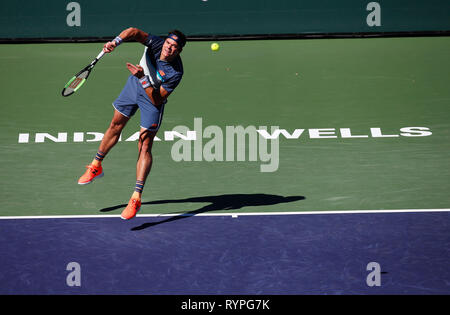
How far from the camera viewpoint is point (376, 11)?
61.4ft

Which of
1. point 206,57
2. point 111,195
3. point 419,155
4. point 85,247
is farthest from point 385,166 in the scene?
point 206,57

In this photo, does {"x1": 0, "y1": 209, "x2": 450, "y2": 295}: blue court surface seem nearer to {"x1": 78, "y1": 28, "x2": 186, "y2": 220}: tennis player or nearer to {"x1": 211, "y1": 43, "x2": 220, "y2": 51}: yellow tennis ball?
{"x1": 78, "y1": 28, "x2": 186, "y2": 220}: tennis player

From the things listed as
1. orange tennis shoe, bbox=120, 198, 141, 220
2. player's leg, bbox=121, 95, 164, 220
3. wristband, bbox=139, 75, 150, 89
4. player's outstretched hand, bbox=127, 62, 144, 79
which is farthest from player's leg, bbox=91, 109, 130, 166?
orange tennis shoe, bbox=120, 198, 141, 220

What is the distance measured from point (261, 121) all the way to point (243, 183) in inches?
109

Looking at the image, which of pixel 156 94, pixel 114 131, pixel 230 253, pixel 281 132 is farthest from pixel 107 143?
pixel 281 132

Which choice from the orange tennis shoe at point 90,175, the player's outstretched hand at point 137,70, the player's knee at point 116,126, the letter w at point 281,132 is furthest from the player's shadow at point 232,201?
the letter w at point 281,132

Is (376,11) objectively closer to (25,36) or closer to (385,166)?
(25,36)

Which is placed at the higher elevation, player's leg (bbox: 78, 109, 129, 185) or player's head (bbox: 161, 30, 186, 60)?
player's head (bbox: 161, 30, 186, 60)

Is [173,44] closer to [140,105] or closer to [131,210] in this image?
[140,105]

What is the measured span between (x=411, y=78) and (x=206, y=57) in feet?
14.5

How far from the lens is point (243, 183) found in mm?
9695

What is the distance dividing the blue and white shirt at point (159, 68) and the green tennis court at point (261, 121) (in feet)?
Answer: 4.55

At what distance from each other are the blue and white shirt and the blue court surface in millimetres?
1390

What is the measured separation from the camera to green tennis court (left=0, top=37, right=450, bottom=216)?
30.6 feet
